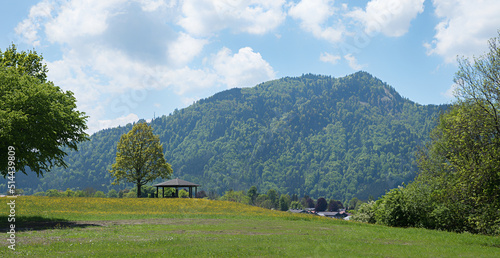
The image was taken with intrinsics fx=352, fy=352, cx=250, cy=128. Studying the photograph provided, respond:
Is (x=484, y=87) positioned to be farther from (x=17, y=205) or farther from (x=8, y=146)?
(x=17, y=205)

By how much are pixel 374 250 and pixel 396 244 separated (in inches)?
133

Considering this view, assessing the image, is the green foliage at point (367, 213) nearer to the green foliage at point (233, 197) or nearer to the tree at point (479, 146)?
the tree at point (479, 146)

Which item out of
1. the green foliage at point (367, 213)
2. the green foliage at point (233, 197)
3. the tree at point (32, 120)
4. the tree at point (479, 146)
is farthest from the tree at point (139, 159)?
the green foliage at point (233, 197)

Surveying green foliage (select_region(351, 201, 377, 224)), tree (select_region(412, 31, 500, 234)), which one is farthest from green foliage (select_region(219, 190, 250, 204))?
tree (select_region(412, 31, 500, 234))

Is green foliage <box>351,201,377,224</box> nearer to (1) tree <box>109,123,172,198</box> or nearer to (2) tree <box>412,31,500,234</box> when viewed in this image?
(2) tree <box>412,31,500,234</box>

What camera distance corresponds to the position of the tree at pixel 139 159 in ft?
226

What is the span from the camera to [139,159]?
69.2 meters

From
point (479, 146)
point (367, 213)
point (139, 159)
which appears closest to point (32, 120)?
point (479, 146)

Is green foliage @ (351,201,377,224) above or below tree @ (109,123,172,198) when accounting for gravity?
below

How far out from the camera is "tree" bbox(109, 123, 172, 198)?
2712 inches

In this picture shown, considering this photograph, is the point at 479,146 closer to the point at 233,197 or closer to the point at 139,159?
the point at 139,159

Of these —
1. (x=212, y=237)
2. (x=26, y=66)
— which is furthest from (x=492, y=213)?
(x=26, y=66)

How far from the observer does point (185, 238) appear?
67.5 feet

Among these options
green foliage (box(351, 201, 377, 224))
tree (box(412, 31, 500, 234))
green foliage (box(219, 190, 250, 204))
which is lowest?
green foliage (box(219, 190, 250, 204))
